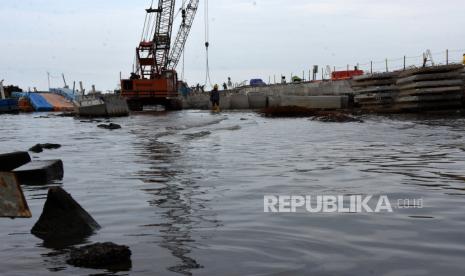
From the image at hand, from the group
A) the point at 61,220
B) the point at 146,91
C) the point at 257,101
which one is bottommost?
the point at 61,220

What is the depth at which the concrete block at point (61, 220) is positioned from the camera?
506cm

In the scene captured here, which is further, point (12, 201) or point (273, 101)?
point (273, 101)

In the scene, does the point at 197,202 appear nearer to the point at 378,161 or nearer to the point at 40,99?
the point at 378,161

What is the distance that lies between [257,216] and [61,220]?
1.99 metres

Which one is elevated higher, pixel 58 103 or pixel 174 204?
pixel 58 103

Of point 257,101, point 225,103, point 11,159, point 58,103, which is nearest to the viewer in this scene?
point 11,159

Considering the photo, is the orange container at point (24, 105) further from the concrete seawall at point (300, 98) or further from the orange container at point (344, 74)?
the orange container at point (344, 74)

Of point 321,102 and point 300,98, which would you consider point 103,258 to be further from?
point 300,98

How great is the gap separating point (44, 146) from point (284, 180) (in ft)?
28.6

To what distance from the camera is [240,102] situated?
164 ft

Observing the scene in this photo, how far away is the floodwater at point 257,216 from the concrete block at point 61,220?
157mm

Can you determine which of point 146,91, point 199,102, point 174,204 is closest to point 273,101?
point 146,91

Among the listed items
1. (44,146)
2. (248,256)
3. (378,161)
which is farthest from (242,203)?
(44,146)

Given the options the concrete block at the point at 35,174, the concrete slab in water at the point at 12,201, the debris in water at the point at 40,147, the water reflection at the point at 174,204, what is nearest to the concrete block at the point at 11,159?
the water reflection at the point at 174,204
